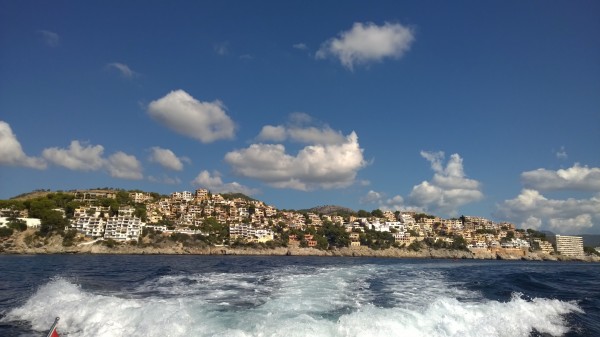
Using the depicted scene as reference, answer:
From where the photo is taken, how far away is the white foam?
11.3 meters

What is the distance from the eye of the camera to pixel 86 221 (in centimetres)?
11000

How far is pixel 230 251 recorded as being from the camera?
118500 mm

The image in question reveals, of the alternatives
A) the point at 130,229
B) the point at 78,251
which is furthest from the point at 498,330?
the point at 130,229

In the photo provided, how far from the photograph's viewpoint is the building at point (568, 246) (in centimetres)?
18500

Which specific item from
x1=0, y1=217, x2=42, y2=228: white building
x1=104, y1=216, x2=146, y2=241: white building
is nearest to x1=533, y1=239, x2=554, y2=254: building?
x1=104, y1=216, x2=146, y2=241: white building

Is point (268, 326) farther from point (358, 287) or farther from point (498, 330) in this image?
point (358, 287)

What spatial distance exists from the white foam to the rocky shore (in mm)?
87429

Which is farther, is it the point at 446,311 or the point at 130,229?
the point at 130,229

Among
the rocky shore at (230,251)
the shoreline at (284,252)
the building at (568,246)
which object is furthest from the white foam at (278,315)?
the building at (568,246)

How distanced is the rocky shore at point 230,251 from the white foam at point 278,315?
287ft

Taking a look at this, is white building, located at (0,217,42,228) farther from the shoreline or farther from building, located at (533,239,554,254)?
building, located at (533,239,554,254)

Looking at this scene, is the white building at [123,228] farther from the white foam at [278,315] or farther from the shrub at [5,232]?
the white foam at [278,315]

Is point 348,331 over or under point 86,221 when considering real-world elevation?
under

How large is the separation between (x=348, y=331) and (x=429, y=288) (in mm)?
12548
